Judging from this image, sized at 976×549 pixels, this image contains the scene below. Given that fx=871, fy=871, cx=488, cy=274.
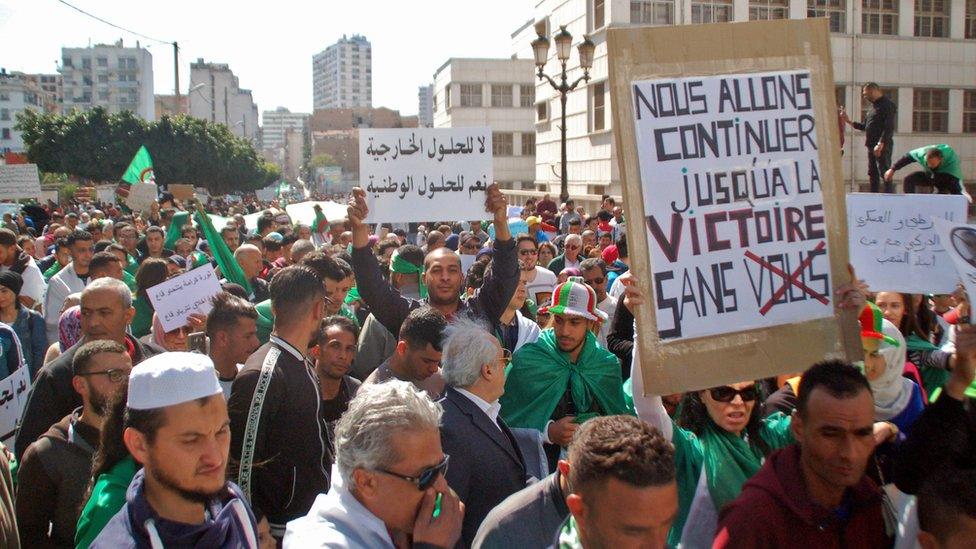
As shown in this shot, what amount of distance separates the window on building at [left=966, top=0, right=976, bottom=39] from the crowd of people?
25972 mm

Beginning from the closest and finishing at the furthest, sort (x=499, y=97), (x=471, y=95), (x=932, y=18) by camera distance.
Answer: (x=932, y=18), (x=499, y=97), (x=471, y=95)

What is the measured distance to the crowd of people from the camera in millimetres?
2588

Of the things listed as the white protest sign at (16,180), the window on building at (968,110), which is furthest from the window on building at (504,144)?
the white protest sign at (16,180)

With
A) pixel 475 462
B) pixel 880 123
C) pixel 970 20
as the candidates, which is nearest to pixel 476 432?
pixel 475 462

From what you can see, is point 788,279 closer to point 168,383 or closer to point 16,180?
point 168,383

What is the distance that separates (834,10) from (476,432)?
26.6 meters

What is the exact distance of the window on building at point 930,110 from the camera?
89.0 feet

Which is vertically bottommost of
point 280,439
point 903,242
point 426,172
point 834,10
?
point 280,439

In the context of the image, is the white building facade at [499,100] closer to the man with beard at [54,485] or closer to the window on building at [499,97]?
the window on building at [499,97]

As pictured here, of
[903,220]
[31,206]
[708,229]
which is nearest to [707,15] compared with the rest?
[31,206]

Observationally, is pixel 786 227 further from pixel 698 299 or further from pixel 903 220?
pixel 903 220

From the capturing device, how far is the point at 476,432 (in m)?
3.42

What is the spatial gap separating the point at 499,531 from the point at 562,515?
8.2 inches

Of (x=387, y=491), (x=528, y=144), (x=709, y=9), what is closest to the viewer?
(x=387, y=491)
